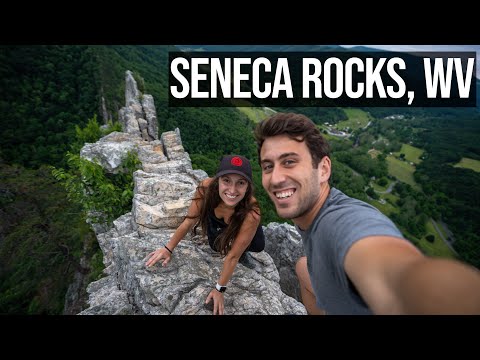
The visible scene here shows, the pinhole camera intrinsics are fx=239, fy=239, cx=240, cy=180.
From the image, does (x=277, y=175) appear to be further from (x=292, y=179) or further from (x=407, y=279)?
(x=407, y=279)

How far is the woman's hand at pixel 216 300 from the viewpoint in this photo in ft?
10.6

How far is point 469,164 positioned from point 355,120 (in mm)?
55556

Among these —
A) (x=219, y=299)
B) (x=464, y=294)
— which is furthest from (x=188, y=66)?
(x=464, y=294)

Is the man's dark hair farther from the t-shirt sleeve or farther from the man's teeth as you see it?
the t-shirt sleeve

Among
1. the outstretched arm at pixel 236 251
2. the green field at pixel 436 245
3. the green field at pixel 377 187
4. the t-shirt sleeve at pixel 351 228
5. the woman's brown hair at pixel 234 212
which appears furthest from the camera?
the green field at pixel 377 187

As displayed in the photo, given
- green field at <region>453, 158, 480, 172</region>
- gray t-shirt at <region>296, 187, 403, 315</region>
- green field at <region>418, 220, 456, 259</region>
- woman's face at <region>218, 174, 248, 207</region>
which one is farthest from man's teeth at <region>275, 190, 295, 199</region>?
green field at <region>453, 158, 480, 172</region>

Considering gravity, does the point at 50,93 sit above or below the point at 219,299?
above

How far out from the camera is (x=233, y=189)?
327 cm

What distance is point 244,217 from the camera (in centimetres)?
329

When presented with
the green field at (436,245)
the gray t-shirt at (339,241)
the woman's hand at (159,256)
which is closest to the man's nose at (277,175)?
the gray t-shirt at (339,241)

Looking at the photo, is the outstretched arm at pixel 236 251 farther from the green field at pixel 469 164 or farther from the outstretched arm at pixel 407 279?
the green field at pixel 469 164

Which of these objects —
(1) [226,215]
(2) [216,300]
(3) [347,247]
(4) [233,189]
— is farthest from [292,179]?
(2) [216,300]
